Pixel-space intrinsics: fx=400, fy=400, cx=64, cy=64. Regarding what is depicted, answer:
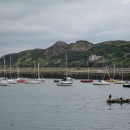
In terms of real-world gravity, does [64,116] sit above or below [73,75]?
below

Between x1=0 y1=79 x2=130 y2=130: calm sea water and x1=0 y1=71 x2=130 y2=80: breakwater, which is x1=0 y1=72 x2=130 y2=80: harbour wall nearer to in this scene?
x1=0 y1=71 x2=130 y2=80: breakwater

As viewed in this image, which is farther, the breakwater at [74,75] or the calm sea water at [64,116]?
the breakwater at [74,75]

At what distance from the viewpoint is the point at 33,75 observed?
179 metres

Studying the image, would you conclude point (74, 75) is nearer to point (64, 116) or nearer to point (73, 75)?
point (73, 75)

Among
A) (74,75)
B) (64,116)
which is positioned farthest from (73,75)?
(64,116)

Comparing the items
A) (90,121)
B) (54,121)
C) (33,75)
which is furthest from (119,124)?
(33,75)

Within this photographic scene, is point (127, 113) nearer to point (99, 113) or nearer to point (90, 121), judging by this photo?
point (99, 113)

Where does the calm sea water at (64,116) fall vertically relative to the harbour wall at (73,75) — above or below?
below

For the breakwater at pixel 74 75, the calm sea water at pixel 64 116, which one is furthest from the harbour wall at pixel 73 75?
the calm sea water at pixel 64 116

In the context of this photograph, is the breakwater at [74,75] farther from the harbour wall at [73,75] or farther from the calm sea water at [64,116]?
the calm sea water at [64,116]

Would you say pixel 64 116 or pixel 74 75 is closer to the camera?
pixel 64 116

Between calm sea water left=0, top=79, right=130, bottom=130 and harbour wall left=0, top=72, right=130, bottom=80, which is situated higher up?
harbour wall left=0, top=72, right=130, bottom=80

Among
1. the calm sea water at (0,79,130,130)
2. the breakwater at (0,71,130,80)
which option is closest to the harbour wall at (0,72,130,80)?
the breakwater at (0,71,130,80)

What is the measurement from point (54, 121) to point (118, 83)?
8515cm
